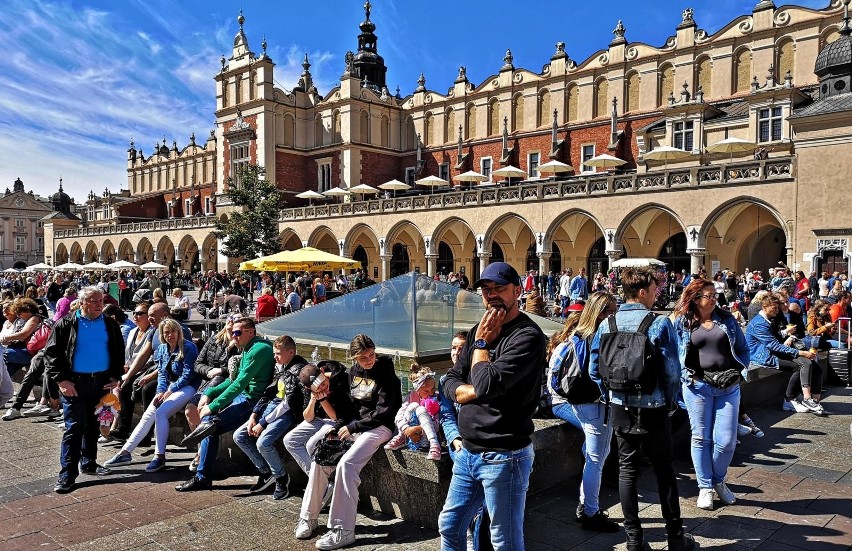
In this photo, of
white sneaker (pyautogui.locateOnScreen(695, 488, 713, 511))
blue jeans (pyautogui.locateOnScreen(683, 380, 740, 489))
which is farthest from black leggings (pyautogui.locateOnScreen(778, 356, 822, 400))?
white sneaker (pyautogui.locateOnScreen(695, 488, 713, 511))

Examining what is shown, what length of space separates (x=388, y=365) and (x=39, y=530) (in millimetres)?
2795

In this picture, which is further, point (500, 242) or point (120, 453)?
A: point (500, 242)

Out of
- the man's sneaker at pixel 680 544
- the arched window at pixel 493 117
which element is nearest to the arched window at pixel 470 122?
the arched window at pixel 493 117

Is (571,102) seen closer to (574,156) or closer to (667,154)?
(574,156)

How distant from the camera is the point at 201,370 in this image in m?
6.42

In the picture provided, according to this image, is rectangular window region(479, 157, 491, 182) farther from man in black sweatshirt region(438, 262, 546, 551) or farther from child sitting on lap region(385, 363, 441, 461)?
man in black sweatshirt region(438, 262, 546, 551)

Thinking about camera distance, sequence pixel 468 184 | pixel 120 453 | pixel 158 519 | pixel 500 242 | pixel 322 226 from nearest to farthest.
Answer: pixel 158 519
pixel 120 453
pixel 500 242
pixel 322 226
pixel 468 184

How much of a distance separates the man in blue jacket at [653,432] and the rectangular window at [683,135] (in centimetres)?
2738

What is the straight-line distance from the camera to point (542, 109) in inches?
1506

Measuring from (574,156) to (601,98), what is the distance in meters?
3.54

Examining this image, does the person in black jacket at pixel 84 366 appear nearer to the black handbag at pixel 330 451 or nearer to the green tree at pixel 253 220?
the black handbag at pixel 330 451

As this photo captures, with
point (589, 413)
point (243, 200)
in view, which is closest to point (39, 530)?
point (589, 413)

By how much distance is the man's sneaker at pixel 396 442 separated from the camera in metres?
4.73

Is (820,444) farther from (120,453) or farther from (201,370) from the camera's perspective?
(120,453)
